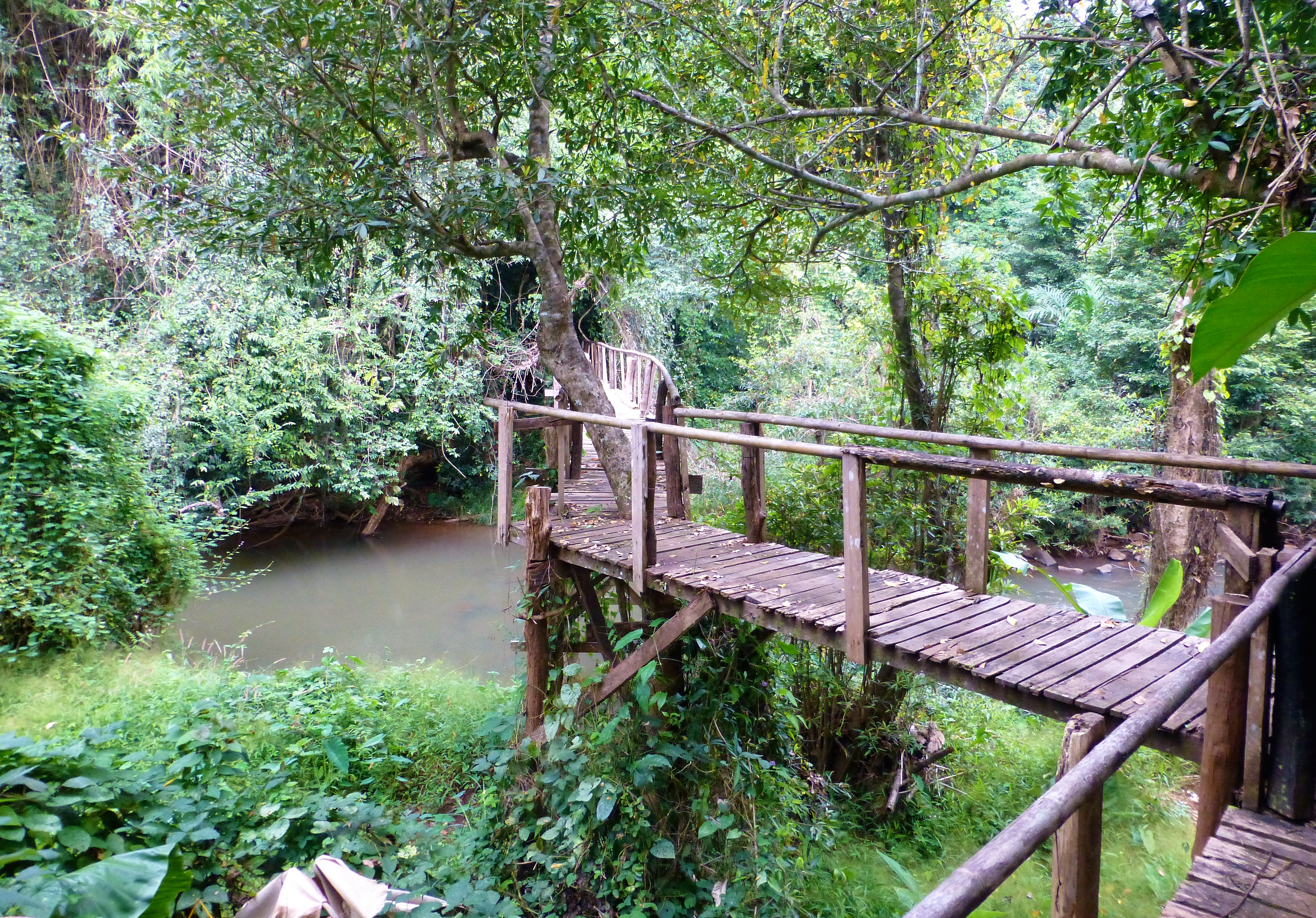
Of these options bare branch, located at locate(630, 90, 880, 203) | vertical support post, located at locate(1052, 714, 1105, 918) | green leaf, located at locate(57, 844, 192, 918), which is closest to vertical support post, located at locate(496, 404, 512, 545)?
bare branch, located at locate(630, 90, 880, 203)

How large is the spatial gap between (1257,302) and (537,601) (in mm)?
3636

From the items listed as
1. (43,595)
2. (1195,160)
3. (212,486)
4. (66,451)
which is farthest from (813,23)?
(212,486)

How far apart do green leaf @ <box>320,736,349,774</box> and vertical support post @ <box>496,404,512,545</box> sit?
158 centimetres

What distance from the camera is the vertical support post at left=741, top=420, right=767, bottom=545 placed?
4.05 m

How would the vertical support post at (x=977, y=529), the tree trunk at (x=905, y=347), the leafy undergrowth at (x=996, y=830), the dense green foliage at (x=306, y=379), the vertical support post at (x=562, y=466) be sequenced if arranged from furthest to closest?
the dense green foliage at (x=306, y=379), the tree trunk at (x=905, y=347), the vertical support post at (x=562, y=466), the leafy undergrowth at (x=996, y=830), the vertical support post at (x=977, y=529)

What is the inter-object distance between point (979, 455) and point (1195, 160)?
Result: 143 cm

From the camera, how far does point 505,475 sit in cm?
469

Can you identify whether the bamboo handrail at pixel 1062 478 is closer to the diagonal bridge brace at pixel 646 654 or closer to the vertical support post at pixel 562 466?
the diagonal bridge brace at pixel 646 654

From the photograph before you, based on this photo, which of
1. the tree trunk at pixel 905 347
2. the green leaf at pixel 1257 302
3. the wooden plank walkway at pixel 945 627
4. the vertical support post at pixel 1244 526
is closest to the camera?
the green leaf at pixel 1257 302

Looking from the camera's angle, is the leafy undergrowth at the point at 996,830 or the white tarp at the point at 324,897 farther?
the leafy undergrowth at the point at 996,830

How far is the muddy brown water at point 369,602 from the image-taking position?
28.4ft

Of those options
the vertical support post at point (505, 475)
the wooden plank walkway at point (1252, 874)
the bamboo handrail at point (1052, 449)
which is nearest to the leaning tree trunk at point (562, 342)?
the vertical support post at point (505, 475)

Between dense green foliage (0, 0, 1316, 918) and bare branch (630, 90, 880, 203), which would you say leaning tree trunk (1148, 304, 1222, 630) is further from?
bare branch (630, 90, 880, 203)

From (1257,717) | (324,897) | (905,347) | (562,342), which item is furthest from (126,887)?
(905,347)
